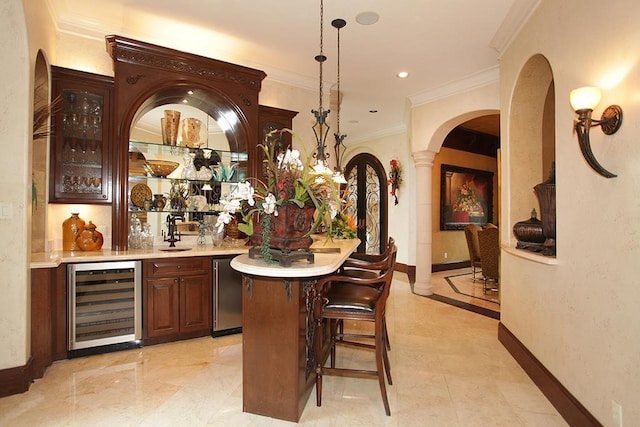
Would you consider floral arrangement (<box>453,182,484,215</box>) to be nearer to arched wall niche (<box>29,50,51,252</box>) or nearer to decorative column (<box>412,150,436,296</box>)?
decorative column (<box>412,150,436,296</box>)

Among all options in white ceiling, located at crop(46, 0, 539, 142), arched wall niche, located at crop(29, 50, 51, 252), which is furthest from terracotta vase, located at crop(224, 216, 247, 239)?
white ceiling, located at crop(46, 0, 539, 142)

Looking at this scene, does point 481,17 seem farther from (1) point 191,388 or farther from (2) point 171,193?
(1) point 191,388

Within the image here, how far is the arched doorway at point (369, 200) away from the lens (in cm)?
797

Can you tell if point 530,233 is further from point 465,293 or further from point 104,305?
point 104,305

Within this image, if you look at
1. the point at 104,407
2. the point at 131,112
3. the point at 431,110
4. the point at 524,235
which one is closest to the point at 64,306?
the point at 104,407

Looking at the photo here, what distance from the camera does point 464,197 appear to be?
7992mm

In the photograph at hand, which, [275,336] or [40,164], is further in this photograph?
[40,164]

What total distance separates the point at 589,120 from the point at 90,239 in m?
4.02

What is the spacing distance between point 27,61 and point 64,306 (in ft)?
6.39

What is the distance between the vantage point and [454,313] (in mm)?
4566

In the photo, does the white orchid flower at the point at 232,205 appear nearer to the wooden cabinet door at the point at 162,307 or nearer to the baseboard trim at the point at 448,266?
the wooden cabinet door at the point at 162,307

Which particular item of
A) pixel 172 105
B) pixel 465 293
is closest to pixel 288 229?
pixel 172 105

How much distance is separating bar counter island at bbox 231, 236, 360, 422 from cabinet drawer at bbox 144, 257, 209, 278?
143 centimetres

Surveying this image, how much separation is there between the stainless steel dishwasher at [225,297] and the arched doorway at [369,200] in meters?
4.64
